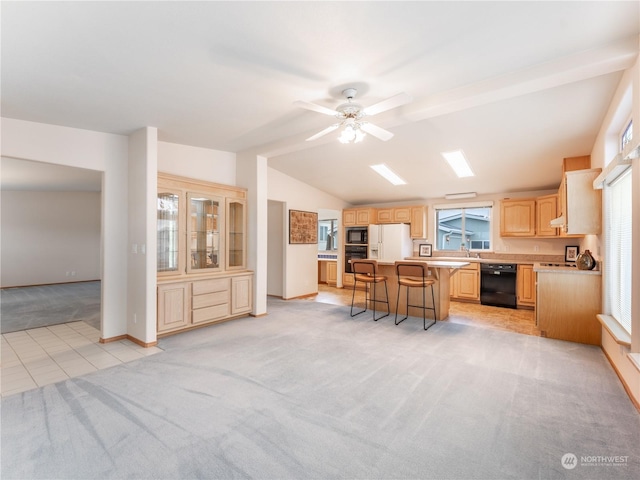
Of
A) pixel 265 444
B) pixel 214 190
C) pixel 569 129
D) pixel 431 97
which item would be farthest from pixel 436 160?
pixel 265 444

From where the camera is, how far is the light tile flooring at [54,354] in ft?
9.55

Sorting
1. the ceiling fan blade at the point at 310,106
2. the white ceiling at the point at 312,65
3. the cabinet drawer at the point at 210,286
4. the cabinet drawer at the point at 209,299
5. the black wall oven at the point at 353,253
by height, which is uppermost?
the white ceiling at the point at 312,65

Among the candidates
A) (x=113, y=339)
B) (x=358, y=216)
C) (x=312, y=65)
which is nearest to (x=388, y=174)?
(x=358, y=216)

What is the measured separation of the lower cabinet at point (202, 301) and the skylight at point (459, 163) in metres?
3.76

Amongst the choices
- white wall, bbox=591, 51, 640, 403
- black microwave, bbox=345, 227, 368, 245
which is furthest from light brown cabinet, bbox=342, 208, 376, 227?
white wall, bbox=591, 51, 640, 403

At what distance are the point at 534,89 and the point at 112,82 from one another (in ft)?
12.3

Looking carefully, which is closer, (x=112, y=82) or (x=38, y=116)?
(x=112, y=82)

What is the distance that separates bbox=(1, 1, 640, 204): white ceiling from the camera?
196 cm

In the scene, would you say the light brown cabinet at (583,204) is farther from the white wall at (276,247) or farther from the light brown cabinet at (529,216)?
the white wall at (276,247)

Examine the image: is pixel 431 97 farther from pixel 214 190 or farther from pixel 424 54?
pixel 214 190

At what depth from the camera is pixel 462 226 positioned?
704cm

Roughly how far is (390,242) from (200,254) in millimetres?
4363

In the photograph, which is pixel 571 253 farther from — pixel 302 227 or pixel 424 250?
pixel 302 227

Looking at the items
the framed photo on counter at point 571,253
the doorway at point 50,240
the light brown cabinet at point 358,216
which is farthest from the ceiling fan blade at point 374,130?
the doorway at point 50,240
